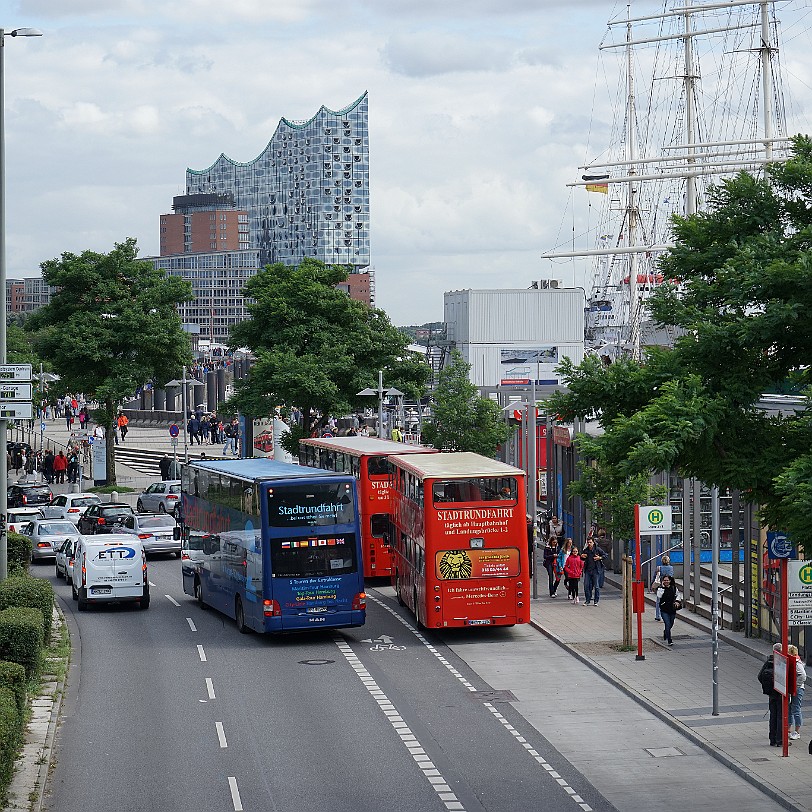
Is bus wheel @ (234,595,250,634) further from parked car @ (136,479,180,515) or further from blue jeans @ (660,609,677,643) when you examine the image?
parked car @ (136,479,180,515)

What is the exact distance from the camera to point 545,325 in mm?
95875

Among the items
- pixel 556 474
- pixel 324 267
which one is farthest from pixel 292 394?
pixel 556 474

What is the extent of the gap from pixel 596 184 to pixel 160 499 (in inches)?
1655

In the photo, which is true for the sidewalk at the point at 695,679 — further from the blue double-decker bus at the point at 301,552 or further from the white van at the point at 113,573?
the white van at the point at 113,573

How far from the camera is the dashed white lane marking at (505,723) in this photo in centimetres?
1805

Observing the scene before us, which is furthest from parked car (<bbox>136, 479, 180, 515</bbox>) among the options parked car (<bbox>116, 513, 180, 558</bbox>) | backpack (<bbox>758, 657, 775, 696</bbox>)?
backpack (<bbox>758, 657, 775, 696</bbox>)

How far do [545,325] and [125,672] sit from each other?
71.3m

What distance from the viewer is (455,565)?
96.9 ft

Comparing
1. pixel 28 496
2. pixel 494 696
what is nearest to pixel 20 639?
pixel 494 696

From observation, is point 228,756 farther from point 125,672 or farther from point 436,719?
point 125,672

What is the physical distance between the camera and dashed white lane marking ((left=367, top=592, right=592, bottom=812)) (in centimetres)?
1805

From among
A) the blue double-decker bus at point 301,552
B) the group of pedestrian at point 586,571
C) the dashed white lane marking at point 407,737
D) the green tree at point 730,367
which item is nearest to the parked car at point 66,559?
the blue double-decker bus at point 301,552

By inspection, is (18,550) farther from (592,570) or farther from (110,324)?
(110,324)

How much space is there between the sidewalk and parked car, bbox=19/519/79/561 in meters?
18.5
